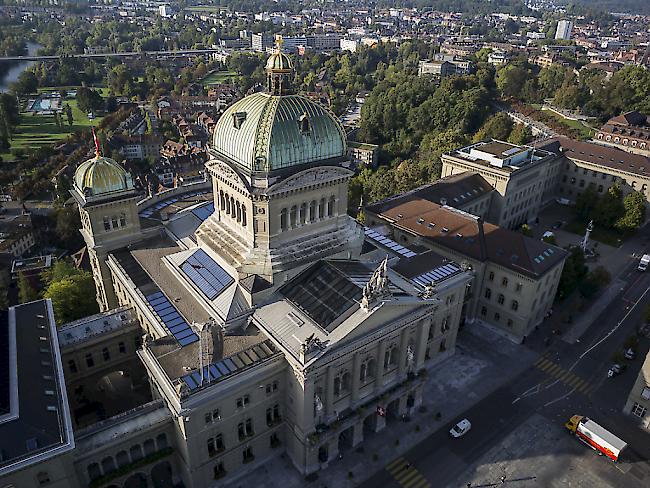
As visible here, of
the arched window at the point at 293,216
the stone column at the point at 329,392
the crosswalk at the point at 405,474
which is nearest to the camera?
the stone column at the point at 329,392

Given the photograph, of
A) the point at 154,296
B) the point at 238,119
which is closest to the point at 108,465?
the point at 154,296

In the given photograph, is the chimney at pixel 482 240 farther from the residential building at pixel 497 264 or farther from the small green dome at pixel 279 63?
the small green dome at pixel 279 63

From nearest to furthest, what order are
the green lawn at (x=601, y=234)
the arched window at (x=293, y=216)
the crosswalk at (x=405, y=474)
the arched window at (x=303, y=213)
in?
1. the crosswalk at (x=405, y=474)
2. the arched window at (x=293, y=216)
3. the arched window at (x=303, y=213)
4. the green lawn at (x=601, y=234)

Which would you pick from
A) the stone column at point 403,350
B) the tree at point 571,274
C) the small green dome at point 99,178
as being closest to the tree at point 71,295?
the small green dome at point 99,178

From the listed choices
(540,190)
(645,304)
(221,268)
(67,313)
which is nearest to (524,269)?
(645,304)

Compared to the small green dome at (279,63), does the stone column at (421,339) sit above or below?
below

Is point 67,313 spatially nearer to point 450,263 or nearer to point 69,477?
point 69,477
